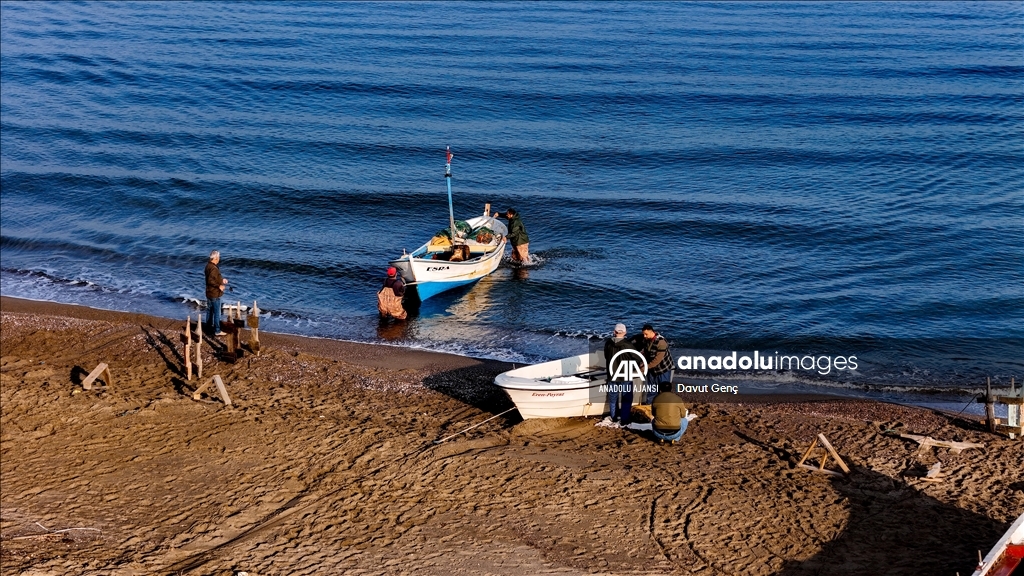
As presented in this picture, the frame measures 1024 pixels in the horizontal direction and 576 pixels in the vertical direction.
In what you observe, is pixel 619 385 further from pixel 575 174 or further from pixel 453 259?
pixel 575 174

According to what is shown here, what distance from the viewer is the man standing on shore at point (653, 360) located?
15.1m

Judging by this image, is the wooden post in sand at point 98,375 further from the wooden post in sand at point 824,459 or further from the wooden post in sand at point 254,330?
the wooden post in sand at point 824,459

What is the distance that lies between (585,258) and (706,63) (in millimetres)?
23200

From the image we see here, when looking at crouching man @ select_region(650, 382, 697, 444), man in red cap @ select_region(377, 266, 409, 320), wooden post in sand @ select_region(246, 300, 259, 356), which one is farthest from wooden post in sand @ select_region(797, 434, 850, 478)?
man in red cap @ select_region(377, 266, 409, 320)

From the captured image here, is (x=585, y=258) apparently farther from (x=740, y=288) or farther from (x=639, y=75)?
(x=639, y=75)

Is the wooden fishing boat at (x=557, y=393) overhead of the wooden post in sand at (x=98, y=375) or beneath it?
overhead

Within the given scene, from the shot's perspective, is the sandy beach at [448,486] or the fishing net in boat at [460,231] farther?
the fishing net in boat at [460,231]

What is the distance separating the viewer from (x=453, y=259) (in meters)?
24.2

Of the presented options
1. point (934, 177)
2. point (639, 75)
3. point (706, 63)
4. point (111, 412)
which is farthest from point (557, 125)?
point (111, 412)

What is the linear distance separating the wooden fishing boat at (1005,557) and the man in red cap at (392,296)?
14199 millimetres

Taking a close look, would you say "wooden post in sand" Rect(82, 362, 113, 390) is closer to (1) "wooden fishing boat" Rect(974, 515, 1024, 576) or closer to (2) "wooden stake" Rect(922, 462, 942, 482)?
(2) "wooden stake" Rect(922, 462, 942, 482)

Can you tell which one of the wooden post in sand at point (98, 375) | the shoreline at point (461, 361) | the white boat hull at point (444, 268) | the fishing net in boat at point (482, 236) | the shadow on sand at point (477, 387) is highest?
the fishing net in boat at point (482, 236)

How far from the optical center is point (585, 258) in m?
26.8

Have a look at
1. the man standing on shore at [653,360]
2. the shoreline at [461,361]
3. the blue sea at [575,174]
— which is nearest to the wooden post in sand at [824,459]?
the man standing on shore at [653,360]
